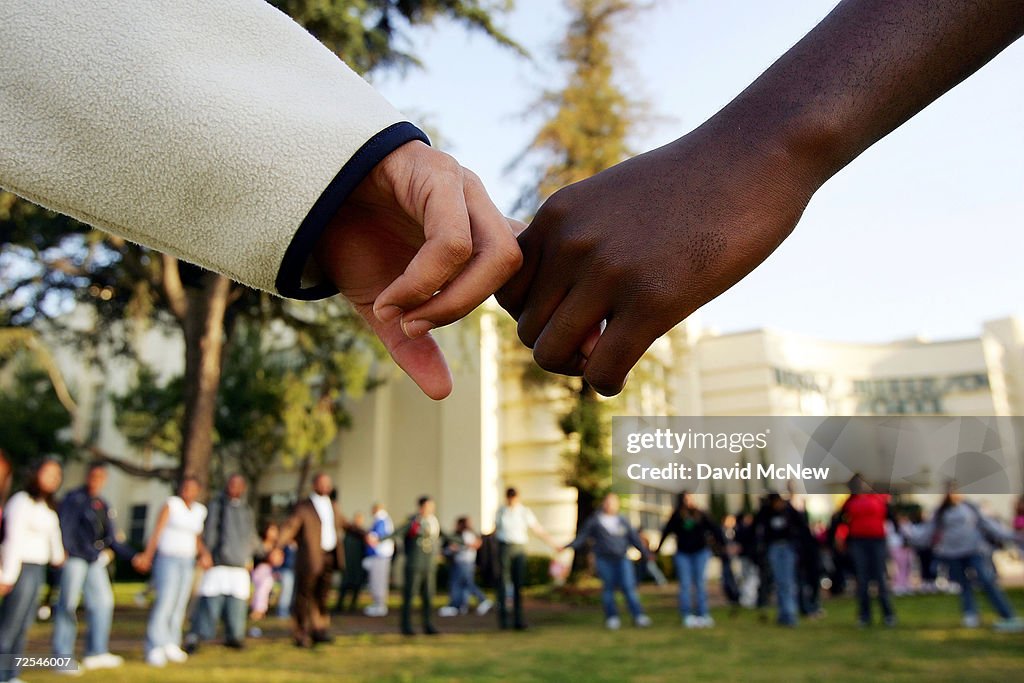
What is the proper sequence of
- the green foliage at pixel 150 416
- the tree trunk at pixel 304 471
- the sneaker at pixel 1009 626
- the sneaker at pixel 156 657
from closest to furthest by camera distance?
the sneaker at pixel 156 657
the sneaker at pixel 1009 626
the tree trunk at pixel 304 471
the green foliage at pixel 150 416

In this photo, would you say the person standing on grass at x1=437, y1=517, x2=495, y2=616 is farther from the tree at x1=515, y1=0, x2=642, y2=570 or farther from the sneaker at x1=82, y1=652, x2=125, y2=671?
the sneaker at x1=82, y1=652, x2=125, y2=671

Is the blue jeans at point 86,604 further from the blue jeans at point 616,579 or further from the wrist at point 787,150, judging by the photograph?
the wrist at point 787,150

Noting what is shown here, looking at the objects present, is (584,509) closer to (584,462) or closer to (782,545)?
(584,462)

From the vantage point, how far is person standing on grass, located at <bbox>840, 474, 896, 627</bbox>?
10.4m

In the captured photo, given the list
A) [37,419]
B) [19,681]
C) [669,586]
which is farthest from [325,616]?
[37,419]

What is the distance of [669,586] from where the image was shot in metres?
20.7

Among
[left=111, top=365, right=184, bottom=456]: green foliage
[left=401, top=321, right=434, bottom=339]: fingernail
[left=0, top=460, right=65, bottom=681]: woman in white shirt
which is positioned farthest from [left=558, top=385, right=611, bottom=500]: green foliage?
[left=401, top=321, right=434, bottom=339]: fingernail

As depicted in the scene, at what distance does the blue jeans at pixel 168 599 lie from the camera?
7.98 m

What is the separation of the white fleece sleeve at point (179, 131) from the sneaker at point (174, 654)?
8.09 meters

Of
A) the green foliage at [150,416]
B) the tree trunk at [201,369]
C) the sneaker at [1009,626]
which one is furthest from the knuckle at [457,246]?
the green foliage at [150,416]

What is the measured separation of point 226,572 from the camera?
8648 millimetres

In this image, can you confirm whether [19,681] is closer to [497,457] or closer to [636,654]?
[636,654]

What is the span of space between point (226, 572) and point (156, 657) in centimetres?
109

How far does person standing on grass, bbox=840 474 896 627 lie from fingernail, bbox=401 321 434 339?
10.4 m
